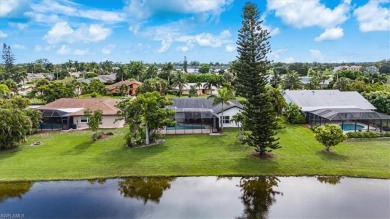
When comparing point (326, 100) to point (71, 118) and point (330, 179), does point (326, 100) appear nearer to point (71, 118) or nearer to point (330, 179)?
point (330, 179)

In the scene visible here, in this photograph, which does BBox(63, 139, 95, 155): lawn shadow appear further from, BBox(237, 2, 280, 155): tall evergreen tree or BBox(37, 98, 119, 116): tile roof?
BBox(237, 2, 280, 155): tall evergreen tree

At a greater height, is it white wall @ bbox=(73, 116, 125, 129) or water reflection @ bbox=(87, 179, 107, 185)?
white wall @ bbox=(73, 116, 125, 129)

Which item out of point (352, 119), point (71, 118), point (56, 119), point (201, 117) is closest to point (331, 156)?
point (352, 119)

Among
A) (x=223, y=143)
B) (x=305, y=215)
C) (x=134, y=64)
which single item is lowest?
(x=305, y=215)

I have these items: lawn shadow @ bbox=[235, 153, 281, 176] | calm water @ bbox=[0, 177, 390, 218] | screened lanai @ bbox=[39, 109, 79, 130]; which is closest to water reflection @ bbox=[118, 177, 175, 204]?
calm water @ bbox=[0, 177, 390, 218]

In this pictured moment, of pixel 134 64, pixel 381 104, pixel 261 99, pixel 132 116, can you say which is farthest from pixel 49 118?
pixel 134 64

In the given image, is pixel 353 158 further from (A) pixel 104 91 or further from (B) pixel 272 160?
(A) pixel 104 91

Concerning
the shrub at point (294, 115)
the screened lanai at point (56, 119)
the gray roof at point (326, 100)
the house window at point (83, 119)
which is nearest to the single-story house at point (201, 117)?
the shrub at point (294, 115)
